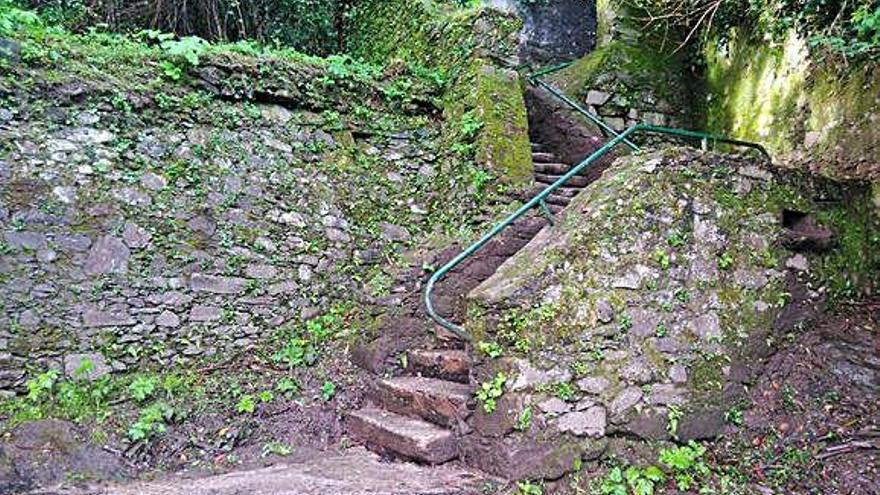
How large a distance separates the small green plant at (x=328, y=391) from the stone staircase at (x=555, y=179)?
7.26ft

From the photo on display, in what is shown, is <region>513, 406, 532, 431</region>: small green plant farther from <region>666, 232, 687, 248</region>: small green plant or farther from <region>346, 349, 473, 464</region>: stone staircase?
<region>666, 232, 687, 248</region>: small green plant

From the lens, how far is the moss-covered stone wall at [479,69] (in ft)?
17.2

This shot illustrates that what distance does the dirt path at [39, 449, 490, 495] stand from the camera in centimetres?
310

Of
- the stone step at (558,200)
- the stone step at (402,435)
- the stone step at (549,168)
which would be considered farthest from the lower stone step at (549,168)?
the stone step at (402,435)

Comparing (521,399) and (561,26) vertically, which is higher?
(561,26)

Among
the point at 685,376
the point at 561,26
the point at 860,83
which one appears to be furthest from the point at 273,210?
the point at 561,26

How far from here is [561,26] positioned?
10602 mm

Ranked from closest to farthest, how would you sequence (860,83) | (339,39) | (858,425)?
(858,425) → (860,83) → (339,39)

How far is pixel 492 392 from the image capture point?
3.39m

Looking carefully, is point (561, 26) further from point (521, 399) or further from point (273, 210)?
point (521, 399)

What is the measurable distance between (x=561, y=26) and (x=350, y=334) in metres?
7.84

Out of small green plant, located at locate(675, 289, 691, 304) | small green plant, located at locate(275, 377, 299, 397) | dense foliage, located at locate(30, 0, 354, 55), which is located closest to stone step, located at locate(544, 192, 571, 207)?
small green plant, located at locate(675, 289, 691, 304)

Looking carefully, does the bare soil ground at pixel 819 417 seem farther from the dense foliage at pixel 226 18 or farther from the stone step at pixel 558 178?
the dense foliage at pixel 226 18

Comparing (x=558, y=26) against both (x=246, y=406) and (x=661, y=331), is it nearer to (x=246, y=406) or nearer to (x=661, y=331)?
(x=661, y=331)
